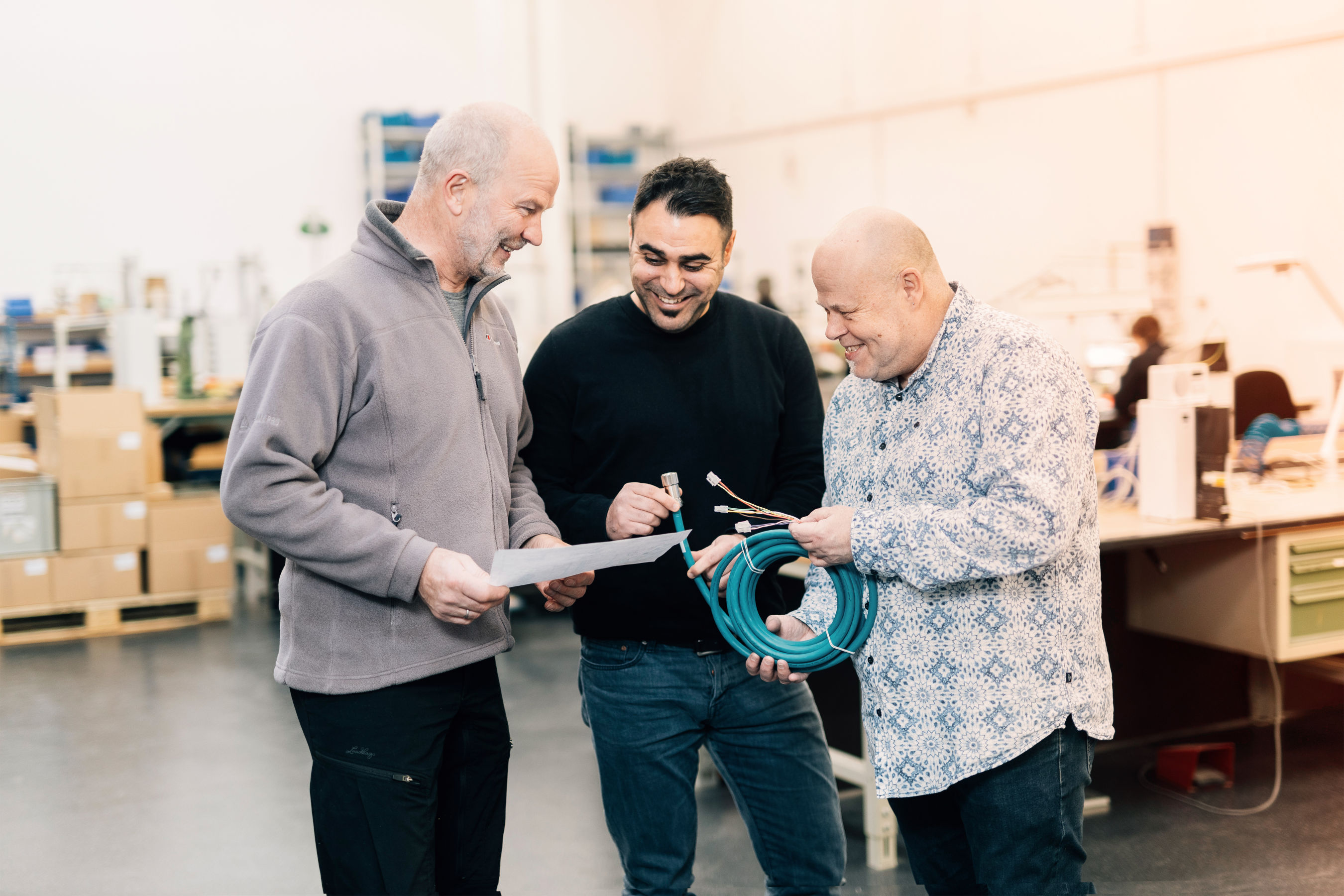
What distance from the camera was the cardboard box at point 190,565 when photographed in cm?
587

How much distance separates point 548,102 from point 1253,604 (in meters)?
5.00

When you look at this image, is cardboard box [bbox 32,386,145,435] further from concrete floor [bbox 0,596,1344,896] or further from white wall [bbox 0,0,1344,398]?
white wall [bbox 0,0,1344,398]

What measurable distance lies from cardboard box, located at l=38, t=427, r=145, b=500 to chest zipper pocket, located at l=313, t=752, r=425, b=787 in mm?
4751

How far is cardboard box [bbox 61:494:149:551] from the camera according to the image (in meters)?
5.64

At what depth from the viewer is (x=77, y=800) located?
3.50 m

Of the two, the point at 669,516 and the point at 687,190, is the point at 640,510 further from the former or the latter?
the point at 687,190

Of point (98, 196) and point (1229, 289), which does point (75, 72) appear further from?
point (1229, 289)

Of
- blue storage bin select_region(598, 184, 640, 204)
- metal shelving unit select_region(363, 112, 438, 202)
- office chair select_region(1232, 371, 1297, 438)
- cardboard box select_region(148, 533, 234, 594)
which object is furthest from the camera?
blue storage bin select_region(598, 184, 640, 204)

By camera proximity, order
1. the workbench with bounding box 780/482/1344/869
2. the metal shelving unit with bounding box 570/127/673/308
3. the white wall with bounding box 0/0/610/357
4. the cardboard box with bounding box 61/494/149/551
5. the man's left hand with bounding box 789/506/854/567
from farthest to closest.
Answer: the metal shelving unit with bounding box 570/127/673/308, the white wall with bounding box 0/0/610/357, the cardboard box with bounding box 61/494/149/551, the workbench with bounding box 780/482/1344/869, the man's left hand with bounding box 789/506/854/567

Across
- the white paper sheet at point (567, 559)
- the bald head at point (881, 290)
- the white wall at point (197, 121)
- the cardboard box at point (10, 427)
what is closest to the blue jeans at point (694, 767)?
the white paper sheet at point (567, 559)

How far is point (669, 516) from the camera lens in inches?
70.9

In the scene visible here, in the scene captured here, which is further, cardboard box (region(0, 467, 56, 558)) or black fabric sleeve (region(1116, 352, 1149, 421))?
black fabric sleeve (region(1116, 352, 1149, 421))

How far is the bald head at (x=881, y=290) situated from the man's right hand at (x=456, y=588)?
58 cm

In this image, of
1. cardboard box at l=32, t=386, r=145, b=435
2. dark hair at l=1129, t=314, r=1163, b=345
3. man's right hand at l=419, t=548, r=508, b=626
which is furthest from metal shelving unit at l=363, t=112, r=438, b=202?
man's right hand at l=419, t=548, r=508, b=626
